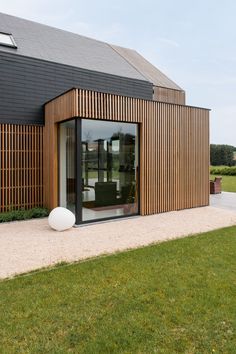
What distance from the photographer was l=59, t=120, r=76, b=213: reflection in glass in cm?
704

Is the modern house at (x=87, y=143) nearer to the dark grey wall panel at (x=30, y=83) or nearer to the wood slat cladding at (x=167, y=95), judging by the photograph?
the dark grey wall panel at (x=30, y=83)

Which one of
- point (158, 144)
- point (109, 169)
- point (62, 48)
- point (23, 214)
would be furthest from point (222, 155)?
point (23, 214)

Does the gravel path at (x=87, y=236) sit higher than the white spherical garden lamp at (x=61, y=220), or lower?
lower

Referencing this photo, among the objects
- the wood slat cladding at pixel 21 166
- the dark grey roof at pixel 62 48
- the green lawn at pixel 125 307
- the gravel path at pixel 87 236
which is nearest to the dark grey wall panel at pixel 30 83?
the wood slat cladding at pixel 21 166

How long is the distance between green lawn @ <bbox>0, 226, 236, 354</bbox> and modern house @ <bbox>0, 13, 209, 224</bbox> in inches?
121

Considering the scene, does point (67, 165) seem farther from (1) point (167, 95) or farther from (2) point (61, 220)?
(1) point (167, 95)

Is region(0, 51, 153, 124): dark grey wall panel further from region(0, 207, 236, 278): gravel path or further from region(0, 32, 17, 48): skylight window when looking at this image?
region(0, 207, 236, 278): gravel path

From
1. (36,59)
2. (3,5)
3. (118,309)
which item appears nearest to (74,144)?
(36,59)

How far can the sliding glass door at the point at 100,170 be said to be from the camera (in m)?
6.84

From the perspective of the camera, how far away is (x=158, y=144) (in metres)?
8.22

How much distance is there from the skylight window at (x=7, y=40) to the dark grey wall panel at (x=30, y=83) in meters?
0.92

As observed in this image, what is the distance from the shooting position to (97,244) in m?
5.30

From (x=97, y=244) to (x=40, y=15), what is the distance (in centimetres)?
1145

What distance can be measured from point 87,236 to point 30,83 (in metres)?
4.91
